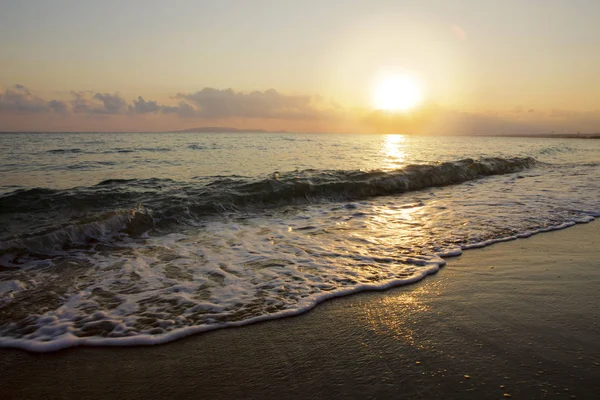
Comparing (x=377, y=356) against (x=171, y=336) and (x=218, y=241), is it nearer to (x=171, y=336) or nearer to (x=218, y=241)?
(x=171, y=336)

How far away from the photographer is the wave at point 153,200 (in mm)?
6949

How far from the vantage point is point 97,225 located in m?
7.14

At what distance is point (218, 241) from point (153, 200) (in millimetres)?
3509

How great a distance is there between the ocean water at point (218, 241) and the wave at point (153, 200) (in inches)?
1.5

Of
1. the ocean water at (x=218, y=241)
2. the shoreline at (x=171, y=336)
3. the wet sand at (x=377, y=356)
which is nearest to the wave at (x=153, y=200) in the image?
the ocean water at (x=218, y=241)

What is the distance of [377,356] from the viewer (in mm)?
2777

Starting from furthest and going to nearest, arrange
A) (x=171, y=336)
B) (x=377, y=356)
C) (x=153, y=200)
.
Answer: (x=153, y=200)
(x=171, y=336)
(x=377, y=356)

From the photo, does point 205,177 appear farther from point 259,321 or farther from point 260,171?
point 259,321

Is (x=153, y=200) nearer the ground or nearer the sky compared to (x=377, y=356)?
nearer the sky

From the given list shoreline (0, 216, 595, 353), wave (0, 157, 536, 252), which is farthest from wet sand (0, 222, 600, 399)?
wave (0, 157, 536, 252)

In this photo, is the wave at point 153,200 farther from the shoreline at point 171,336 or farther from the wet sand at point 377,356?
the wet sand at point 377,356

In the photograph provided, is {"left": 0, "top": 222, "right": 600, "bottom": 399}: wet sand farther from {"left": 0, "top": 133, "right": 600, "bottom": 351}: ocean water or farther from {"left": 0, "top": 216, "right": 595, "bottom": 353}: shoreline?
{"left": 0, "top": 133, "right": 600, "bottom": 351}: ocean water

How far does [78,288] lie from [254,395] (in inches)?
122

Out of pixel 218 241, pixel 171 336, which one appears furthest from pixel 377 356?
pixel 218 241
